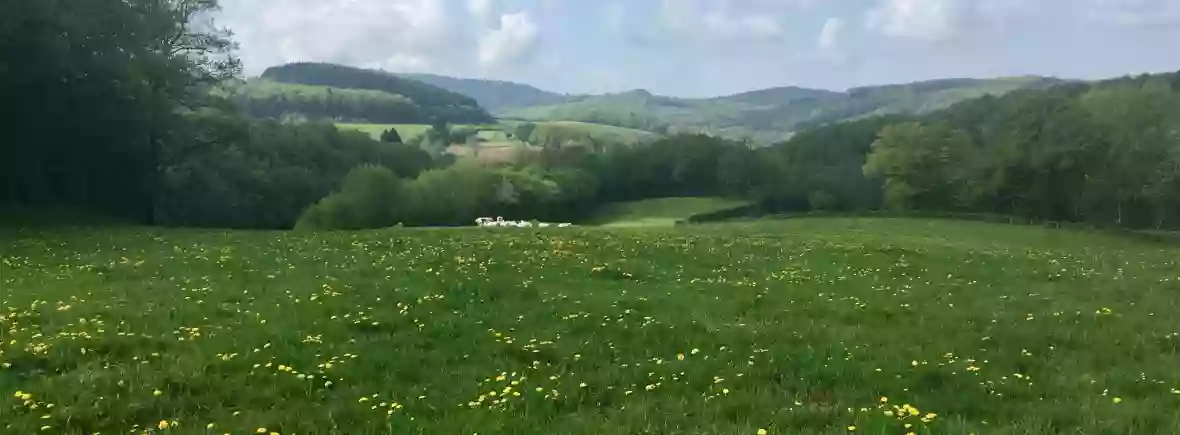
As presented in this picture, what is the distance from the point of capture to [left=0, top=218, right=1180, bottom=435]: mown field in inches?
389

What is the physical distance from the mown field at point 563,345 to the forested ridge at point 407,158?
16.8 metres

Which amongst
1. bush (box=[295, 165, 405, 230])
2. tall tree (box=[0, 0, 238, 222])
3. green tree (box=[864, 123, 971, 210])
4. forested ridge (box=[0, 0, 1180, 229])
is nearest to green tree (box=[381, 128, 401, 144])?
forested ridge (box=[0, 0, 1180, 229])

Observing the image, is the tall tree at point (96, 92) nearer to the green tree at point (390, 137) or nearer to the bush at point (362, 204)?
the bush at point (362, 204)

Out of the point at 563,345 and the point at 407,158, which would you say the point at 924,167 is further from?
the point at 563,345

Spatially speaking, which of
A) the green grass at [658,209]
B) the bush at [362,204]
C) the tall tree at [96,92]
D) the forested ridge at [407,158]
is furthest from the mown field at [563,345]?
the green grass at [658,209]

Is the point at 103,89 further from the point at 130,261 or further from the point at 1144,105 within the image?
the point at 1144,105

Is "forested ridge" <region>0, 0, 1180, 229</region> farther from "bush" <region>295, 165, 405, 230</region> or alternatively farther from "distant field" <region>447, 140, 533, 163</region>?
"distant field" <region>447, 140, 533, 163</region>

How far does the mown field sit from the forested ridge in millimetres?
16793

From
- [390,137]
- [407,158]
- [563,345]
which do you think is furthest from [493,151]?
[563,345]

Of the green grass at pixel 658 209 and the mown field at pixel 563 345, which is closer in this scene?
the mown field at pixel 563 345

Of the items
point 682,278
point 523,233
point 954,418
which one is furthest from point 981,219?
point 954,418

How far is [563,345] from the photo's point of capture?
14.1m

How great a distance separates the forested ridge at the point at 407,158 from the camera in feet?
135

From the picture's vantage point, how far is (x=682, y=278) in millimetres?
24031
